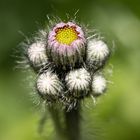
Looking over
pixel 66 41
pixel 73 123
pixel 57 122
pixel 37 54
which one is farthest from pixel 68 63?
pixel 57 122

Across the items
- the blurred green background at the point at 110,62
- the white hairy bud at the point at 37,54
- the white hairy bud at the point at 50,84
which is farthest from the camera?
the blurred green background at the point at 110,62

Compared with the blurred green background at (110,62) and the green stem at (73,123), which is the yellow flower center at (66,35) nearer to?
the green stem at (73,123)

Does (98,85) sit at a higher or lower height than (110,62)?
lower

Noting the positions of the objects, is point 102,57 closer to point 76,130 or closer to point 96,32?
point 96,32

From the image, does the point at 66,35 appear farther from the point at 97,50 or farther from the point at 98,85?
the point at 98,85

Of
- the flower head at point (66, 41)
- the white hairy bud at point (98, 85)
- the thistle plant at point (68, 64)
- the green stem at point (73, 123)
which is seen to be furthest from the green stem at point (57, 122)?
the flower head at point (66, 41)

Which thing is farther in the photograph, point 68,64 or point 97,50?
point 97,50

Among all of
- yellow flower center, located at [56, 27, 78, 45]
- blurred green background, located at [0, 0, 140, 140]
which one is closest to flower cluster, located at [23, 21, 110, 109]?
yellow flower center, located at [56, 27, 78, 45]
